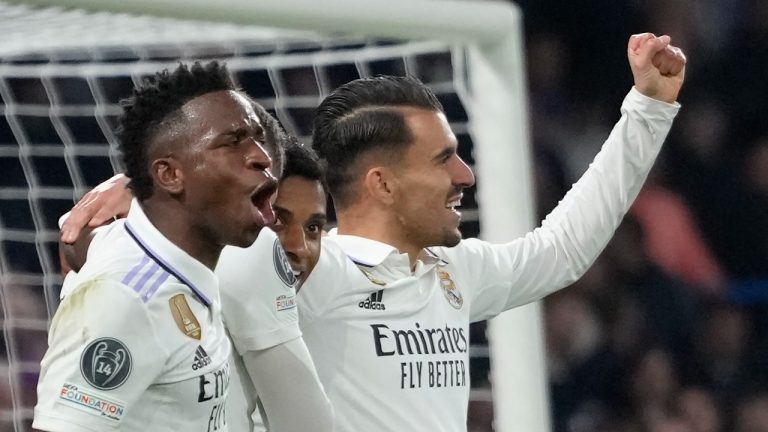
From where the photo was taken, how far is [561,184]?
668cm

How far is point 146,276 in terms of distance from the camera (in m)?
2.08

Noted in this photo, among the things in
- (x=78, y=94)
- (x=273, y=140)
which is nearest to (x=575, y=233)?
(x=273, y=140)

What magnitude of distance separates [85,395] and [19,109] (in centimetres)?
275

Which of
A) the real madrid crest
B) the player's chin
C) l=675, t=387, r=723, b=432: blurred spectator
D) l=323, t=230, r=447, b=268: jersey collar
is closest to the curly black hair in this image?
l=323, t=230, r=447, b=268: jersey collar

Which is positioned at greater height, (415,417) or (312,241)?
(312,241)

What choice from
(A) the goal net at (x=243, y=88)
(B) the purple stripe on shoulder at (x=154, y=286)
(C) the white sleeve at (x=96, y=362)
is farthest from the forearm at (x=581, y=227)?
(C) the white sleeve at (x=96, y=362)

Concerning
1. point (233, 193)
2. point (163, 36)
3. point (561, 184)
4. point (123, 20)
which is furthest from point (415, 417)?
point (561, 184)

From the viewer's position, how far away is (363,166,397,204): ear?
9.73 feet

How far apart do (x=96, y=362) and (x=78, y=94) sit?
12.5 ft

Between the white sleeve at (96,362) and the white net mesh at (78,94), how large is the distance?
100 centimetres

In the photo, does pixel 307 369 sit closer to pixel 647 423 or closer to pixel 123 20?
pixel 123 20

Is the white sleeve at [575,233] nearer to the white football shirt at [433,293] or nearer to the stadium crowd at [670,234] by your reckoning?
the white football shirt at [433,293]

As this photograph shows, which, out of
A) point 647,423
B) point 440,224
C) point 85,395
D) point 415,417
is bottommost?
point 647,423

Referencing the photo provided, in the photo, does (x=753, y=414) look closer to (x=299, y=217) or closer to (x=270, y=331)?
(x=299, y=217)
